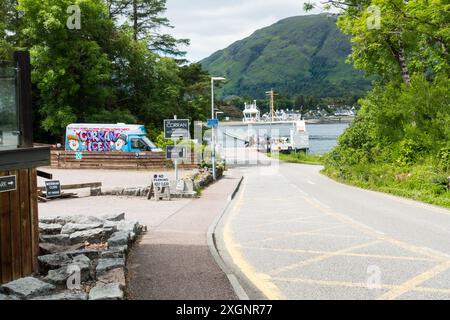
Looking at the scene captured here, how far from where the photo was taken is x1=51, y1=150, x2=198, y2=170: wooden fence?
3812cm

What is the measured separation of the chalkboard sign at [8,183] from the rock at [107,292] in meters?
1.88

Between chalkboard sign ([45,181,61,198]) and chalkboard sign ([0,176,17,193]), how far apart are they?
1300 cm

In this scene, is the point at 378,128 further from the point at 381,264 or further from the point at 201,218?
the point at 381,264

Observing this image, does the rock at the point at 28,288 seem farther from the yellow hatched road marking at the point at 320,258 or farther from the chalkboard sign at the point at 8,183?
the yellow hatched road marking at the point at 320,258

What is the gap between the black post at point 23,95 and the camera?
757 cm

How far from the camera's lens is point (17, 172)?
7.20 metres

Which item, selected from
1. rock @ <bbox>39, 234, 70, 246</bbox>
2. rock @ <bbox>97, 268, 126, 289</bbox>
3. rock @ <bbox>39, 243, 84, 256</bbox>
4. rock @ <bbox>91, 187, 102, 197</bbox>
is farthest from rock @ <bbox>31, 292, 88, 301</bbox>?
rock @ <bbox>91, 187, 102, 197</bbox>

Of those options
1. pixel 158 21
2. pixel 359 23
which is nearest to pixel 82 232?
pixel 359 23

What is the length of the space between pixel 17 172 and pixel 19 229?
0.82 m

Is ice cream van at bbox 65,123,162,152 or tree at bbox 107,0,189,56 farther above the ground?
tree at bbox 107,0,189,56

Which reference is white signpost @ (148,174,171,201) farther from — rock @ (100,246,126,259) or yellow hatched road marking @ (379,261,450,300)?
yellow hatched road marking @ (379,261,450,300)

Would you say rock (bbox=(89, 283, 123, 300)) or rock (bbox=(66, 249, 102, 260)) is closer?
rock (bbox=(89, 283, 123, 300))

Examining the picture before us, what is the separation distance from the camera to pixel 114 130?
39.8 meters

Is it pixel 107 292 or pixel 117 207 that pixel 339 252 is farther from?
pixel 117 207
